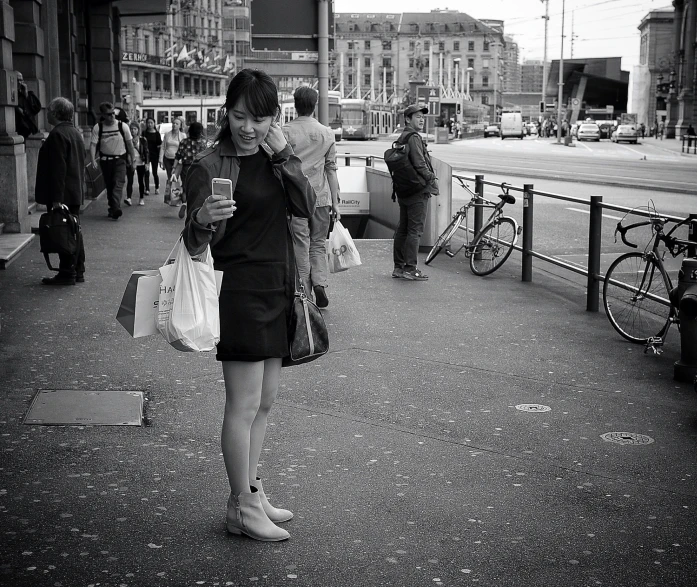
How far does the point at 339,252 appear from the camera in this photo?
30.8 feet

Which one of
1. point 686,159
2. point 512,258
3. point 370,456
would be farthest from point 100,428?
point 686,159

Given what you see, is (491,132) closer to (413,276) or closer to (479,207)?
(479,207)

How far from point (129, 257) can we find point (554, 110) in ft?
444

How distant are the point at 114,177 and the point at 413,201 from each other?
739 centimetres

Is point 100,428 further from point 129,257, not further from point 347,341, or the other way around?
point 129,257

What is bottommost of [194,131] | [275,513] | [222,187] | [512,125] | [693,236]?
[512,125]

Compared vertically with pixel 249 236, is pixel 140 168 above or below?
below

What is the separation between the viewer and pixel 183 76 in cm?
9638

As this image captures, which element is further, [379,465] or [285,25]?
[285,25]

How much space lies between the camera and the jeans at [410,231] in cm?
1131

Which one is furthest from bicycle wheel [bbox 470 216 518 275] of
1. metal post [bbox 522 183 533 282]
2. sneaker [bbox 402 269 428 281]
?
sneaker [bbox 402 269 428 281]

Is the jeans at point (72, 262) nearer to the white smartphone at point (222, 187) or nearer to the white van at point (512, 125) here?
the white smartphone at point (222, 187)

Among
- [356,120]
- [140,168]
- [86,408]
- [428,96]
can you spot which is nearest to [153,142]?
[140,168]

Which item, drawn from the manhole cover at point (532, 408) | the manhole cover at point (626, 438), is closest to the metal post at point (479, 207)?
the manhole cover at point (532, 408)
